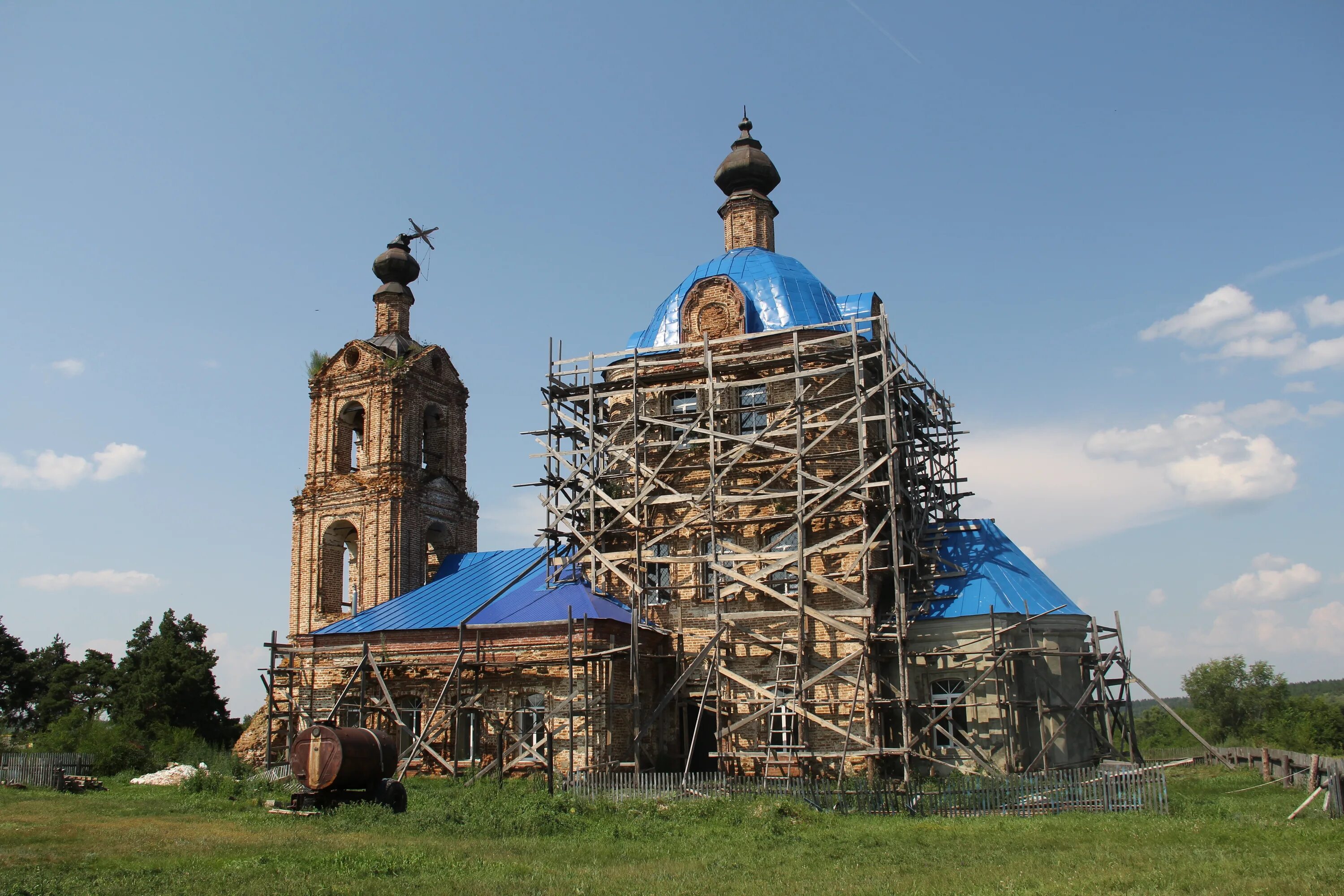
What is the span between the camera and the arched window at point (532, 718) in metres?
20.8

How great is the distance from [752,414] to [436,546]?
992 centimetres

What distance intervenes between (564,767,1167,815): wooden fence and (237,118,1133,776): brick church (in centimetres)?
133

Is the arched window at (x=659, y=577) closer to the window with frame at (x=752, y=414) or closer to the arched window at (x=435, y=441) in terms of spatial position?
the window with frame at (x=752, y=414)

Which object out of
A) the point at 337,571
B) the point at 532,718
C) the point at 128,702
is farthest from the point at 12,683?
the point at 532,718

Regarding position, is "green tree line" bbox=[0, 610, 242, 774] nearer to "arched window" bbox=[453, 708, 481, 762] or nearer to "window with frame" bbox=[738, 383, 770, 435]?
"arched window" bbox=[453, 708, 481, 762]

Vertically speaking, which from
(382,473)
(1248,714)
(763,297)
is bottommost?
(1248,714)

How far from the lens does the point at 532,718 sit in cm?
2138

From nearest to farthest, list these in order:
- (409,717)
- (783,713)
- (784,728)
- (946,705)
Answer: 1. (946,705)
2. (783,713)
3. (784,728)
4. (409,717)

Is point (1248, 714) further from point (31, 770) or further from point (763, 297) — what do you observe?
point (31, 770)

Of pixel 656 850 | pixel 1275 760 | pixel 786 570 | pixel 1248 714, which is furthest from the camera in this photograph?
pixel 1248 714

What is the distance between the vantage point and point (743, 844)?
43.5 feet

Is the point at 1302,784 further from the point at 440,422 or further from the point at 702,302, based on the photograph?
the point at 440,422

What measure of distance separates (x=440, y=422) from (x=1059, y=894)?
71.4 feet

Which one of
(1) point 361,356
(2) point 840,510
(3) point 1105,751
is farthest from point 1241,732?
(1) point 361,356
